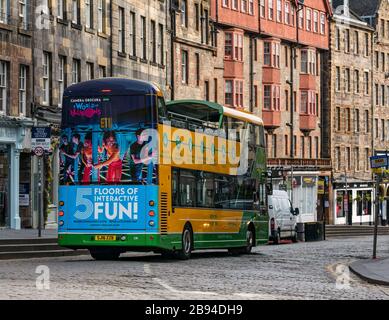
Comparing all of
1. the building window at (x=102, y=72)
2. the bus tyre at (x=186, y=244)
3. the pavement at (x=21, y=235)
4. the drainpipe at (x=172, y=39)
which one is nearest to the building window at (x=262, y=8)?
the drainpipe at (x=172, y=39)

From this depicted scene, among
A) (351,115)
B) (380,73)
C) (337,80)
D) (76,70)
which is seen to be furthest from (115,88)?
(380,73)

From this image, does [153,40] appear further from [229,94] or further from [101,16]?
[229,94]

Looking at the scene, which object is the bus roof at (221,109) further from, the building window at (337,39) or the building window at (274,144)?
the building window at (337,39)

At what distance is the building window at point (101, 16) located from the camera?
57.7 meters

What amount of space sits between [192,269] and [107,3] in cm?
3310

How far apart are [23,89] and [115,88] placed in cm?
2047

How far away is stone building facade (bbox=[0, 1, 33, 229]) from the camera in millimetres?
48281

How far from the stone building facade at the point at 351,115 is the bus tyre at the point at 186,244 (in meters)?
64.5

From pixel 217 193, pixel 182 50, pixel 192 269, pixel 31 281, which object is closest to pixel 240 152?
pixel 217 193

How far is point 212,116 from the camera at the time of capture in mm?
34406

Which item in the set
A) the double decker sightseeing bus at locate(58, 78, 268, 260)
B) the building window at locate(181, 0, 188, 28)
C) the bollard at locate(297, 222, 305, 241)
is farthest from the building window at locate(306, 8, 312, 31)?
the double decker sightseeing bus at locate(58, 78, 268, 260)

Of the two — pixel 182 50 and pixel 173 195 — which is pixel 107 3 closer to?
pixel 182 50

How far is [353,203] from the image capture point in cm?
10162

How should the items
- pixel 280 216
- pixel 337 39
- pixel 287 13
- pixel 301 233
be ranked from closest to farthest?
pixel 280 216, pixel 301 233, pixel 287 13, pixel 337 39
